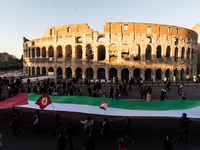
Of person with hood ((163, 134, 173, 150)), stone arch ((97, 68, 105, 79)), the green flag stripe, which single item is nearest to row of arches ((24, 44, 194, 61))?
stone arch ((97, 68, 105, 79))

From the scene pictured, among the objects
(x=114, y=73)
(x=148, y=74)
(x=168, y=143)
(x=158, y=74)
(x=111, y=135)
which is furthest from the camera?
(x=158, y=74)

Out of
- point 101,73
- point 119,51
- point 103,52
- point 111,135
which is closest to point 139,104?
point 111,135

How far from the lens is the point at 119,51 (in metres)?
28.7

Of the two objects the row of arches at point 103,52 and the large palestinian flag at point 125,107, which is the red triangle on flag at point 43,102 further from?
the row of arches at point 103,52

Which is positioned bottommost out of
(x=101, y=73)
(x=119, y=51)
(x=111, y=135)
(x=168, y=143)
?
(x=111, y=135)

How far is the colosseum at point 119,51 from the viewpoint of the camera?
28578mm

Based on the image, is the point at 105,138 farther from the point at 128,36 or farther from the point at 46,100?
the point at 128,36

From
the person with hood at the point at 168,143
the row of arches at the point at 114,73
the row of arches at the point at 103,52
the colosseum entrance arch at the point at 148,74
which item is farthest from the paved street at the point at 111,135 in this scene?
the row of arches at the point at 103,52

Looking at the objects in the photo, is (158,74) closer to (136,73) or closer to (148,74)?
(148,74)

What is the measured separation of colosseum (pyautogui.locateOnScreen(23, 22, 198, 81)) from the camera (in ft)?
93.8

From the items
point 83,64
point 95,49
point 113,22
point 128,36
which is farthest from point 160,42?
point 83,64

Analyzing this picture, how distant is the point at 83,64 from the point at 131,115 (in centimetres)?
2432

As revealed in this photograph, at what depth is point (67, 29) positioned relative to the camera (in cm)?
3012

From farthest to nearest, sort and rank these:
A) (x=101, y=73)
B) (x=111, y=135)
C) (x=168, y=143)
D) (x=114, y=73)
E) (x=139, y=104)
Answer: (x=114, y=73) → (x=101, y=73) → (x=139, y=104) → (x=111, y=135) → (x=168, y=143)
